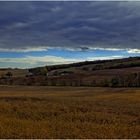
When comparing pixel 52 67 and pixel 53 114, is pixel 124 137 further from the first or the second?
pixel 52 67

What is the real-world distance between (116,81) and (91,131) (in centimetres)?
8076

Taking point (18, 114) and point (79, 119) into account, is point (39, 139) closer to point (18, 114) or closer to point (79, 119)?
point (79, 119)

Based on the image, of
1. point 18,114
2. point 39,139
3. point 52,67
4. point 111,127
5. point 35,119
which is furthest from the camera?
point 52,67

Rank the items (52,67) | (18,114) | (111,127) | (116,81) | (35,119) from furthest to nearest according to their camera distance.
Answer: (52,67) → (116,81) → (18,114) → (35,119) → (111,127)

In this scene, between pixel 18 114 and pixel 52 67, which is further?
pixel 52 67

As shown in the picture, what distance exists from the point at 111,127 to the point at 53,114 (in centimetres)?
499

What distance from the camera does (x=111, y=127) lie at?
1527 centimetres

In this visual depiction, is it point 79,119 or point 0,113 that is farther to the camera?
point 0,113

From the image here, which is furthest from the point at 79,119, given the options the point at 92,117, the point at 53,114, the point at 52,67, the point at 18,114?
the point at 52,67

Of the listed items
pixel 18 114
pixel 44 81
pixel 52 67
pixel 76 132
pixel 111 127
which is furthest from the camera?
pixel 52 67

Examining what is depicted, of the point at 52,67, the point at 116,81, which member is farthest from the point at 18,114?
the point at 52,67

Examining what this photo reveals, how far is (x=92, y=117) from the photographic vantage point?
18.5 meters

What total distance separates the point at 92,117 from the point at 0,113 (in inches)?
195

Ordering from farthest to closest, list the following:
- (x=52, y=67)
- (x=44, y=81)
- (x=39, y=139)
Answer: (x=52, y=67) → (x=44, y=81) → (x=39, y=139)
